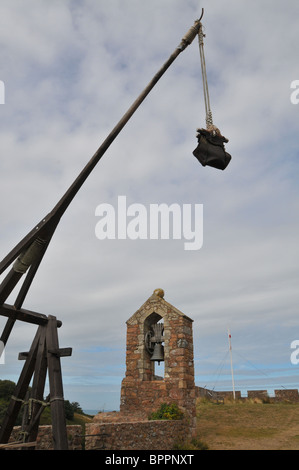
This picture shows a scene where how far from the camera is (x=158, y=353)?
477 inches

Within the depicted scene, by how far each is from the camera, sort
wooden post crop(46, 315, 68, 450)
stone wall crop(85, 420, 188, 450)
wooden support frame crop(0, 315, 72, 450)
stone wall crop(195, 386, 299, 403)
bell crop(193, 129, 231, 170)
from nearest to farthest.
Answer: wooden post crop(46, 315, 68, 450), wooden support frame crop(0, 315, 72, 450), bell crop(193, 129, 231, 170), stone wall crop(85, 420, 188, 450), stone wall crop(195, 386, 299, 403)

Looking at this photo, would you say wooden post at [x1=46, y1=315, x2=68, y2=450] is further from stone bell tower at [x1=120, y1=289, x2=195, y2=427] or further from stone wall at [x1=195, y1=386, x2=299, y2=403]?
stone wall at [x1=195, y1=386, x2=299, y2=403]

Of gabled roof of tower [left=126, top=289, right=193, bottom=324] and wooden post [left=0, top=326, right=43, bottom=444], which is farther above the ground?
gabled roof of tower [left=126, top=289, right=193, bottom=324]

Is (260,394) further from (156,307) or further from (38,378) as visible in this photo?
(38,378)

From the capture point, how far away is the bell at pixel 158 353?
39.5 feet

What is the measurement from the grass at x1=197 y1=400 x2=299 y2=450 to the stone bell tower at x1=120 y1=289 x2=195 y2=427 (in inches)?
50.7

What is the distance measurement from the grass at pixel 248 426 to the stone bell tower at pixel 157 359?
4.22 feet

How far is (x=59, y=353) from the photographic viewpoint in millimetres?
4777

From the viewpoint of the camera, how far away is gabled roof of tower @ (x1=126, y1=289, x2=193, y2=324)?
1236 centimetres

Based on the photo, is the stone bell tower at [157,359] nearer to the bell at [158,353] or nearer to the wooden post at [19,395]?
the bell at [158,353]

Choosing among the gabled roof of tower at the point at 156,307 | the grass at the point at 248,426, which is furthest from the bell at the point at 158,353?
the grass at the point at 248,426

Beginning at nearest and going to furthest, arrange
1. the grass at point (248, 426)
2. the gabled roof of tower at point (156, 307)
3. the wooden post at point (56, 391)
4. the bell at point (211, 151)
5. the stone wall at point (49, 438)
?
the wooden post at point (56, 391) < the bell at point (211, 151) < the stone wall at point (49, 438) < the grass at point (248, 426) < the gabled roof of tower at point (156, 307)

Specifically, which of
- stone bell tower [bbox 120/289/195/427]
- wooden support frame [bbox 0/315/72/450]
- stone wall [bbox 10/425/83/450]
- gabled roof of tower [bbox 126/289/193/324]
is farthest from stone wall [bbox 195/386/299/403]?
wooden support frame [bbox 0/315/72/450]
